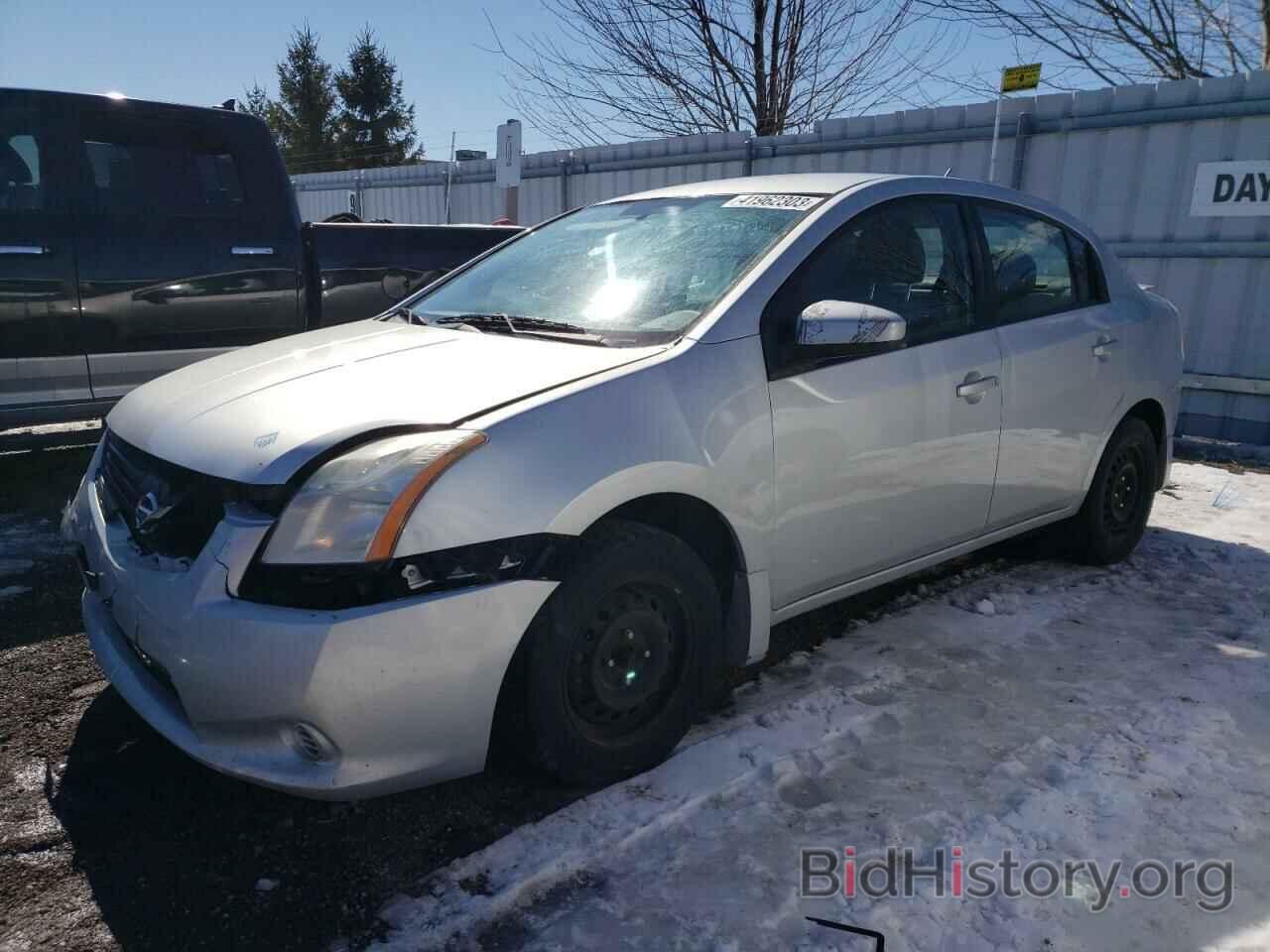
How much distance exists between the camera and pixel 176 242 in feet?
16.9

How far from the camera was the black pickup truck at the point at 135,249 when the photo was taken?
4.77 m

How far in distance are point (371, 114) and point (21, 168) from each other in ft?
157

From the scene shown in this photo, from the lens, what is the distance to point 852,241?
10.3 ft

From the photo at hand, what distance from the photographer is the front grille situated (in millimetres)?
2246

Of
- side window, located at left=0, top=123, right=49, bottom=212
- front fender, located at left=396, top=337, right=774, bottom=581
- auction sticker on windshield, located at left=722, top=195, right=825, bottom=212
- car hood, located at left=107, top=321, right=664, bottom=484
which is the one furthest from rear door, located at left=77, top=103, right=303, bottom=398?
front fender, located at left=396, top=337, right=774, bottom=581

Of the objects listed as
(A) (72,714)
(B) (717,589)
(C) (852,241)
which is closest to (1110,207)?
(C) (852,241)

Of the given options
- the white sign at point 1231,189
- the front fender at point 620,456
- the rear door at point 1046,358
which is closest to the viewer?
the front fender at point 620,456

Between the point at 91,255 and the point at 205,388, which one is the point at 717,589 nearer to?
the point at 205,388

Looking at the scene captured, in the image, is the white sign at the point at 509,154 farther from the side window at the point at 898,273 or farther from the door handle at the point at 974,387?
the door handle at the point at 974,387

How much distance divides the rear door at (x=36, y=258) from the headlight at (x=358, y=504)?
3.59 m

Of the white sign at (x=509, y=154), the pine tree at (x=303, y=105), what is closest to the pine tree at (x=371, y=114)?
the pine tree at (x=303, y=105)

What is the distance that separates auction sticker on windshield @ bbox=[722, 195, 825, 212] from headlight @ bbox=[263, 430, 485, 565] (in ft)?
5.18

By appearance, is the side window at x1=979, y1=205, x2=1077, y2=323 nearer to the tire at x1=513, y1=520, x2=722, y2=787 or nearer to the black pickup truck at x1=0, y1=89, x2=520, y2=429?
the tire at x1=513, y1=520, x2=722, y2=787

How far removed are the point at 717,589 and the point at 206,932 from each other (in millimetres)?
1515
